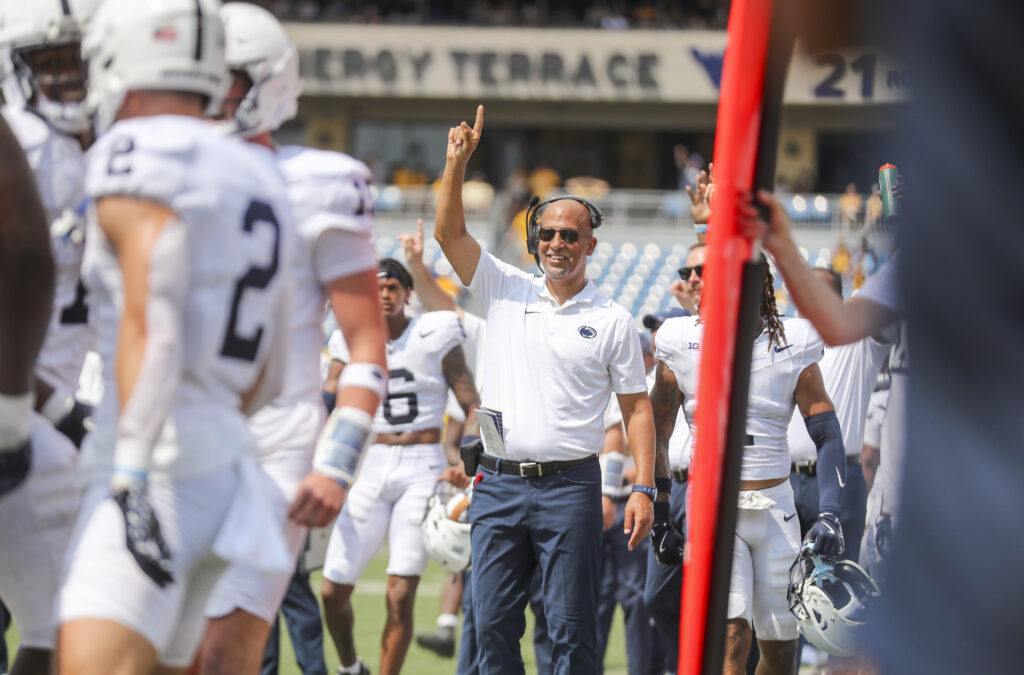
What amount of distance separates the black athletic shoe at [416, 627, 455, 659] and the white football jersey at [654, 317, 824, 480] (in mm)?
3101

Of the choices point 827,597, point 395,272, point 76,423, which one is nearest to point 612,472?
point 395,272

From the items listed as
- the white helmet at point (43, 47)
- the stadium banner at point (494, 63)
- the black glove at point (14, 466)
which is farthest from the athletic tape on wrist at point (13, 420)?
the stadium banner at point (494, 63)

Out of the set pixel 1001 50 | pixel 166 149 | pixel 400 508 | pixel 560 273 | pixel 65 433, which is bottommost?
pixel 400 508

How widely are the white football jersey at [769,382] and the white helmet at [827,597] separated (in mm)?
456

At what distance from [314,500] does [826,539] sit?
2791 mm

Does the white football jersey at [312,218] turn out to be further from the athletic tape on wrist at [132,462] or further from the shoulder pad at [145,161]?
the athletic tape on wrist at [132,462]

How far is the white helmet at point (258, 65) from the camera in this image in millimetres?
3705

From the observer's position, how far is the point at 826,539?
5.46 meters

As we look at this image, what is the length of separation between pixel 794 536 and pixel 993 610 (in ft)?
12.4

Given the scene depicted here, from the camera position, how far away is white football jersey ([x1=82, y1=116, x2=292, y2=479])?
2973mm

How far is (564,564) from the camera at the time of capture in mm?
5527

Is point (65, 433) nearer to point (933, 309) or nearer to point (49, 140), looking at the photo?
point (49, 140)

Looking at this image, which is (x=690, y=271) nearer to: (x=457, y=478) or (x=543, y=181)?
(x=457, y=478)

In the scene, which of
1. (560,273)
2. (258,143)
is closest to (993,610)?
(258,143)
